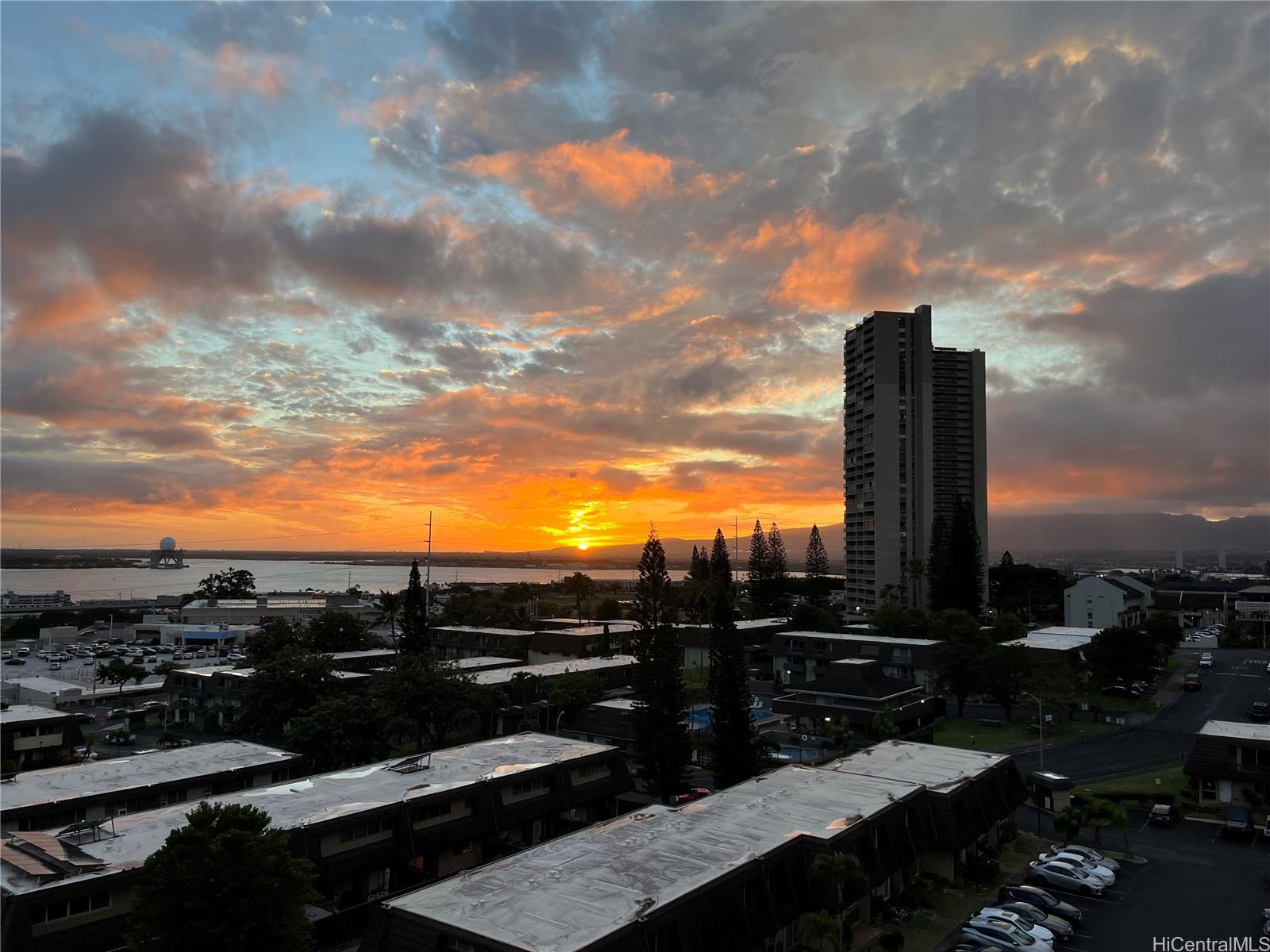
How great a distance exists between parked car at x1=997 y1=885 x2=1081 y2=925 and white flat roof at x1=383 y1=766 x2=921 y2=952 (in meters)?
4.00

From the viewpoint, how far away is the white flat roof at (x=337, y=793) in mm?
22109

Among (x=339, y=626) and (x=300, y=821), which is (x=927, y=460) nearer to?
(x=339, y=626)

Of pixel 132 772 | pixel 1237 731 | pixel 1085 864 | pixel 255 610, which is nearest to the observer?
pixel 1085 864

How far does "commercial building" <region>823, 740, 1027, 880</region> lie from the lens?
26.9 meters

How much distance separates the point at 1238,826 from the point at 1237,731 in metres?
7.97

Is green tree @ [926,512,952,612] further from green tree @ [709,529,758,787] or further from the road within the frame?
green tree @ [709,529,758,787]

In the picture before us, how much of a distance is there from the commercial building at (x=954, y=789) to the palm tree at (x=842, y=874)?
17.8 ft

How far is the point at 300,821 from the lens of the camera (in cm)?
2469

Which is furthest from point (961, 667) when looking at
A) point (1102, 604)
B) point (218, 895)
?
point (1102, 604)

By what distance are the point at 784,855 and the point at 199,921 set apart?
14311 mm

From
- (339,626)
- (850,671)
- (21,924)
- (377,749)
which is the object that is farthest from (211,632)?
(21,924)

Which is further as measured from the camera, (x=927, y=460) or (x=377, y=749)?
(x=927, y=460)

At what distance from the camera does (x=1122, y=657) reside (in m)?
57.0

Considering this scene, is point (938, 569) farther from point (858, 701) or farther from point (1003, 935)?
point (1003, 935)
